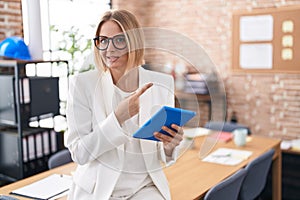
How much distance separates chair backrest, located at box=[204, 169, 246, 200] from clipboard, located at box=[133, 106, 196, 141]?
0.62 meters

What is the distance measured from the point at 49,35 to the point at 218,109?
2.58 m

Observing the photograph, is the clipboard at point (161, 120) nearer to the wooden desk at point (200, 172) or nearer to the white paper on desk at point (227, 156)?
the wooden desk at point (200, 172)

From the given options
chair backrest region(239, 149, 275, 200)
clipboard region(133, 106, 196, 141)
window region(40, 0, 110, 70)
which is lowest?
chair backrest region(239, 149, 275, 200)

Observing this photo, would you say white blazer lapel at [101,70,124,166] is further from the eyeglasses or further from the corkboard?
the corkboard

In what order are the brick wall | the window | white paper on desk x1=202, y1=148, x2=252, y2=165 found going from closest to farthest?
white paper on desk x1=202, y1=148, x2=252, y2=165 → the brick wall → the window

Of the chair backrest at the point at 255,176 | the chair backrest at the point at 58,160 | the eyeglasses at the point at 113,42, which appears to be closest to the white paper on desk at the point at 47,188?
the chair backrest at the point at 58,160

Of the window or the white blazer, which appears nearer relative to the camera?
the white blazer

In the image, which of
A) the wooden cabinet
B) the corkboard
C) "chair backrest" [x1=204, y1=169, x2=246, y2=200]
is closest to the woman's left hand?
"chair backrest" [x1=204, y1=169, x2=246, y2=200]

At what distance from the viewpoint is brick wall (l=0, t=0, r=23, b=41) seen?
302cm

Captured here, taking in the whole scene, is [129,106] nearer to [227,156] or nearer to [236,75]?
[227,156]

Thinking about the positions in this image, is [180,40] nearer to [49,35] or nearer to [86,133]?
[86,133]

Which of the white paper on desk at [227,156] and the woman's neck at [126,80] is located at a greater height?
the woman's neck at [126,80]

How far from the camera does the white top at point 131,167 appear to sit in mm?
1318

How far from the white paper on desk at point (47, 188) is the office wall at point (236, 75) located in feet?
7.36
